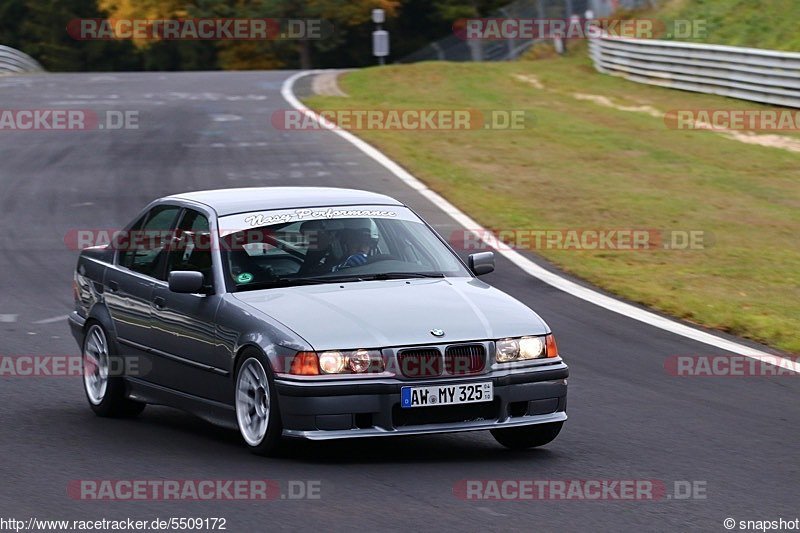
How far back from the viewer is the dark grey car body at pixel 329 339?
7402 millimetres

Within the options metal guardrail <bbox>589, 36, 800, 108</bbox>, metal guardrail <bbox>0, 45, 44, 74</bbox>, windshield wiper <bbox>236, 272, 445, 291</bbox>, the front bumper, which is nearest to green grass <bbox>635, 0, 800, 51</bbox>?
metal guardrail <bbox>589, 36, 800, 108</bbox>

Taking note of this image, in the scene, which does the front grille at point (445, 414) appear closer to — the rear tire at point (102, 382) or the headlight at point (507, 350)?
the headlight at point (507, 350)

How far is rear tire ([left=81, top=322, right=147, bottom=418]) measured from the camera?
9258 mm

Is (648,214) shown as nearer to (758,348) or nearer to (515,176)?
(515,176)

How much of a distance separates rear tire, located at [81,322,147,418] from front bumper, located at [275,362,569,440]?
2.15m

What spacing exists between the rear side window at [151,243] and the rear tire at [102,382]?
50cm

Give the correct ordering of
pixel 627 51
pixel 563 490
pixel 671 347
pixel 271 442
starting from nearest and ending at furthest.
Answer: pixel 563 490, pixel 271 442, pixel 671 347, pixel 627 51

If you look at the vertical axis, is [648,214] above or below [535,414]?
below

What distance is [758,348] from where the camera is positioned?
11.2 meters

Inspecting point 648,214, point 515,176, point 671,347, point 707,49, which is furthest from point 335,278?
point 707,49

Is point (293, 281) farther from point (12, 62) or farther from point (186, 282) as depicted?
point (12, 62)

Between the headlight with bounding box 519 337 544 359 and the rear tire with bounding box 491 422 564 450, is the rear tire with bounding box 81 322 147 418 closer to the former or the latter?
the rear tire with bounding box 491 422 564 450

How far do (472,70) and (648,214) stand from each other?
60.8 feet

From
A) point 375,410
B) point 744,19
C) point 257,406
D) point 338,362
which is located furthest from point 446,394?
point 744,19
